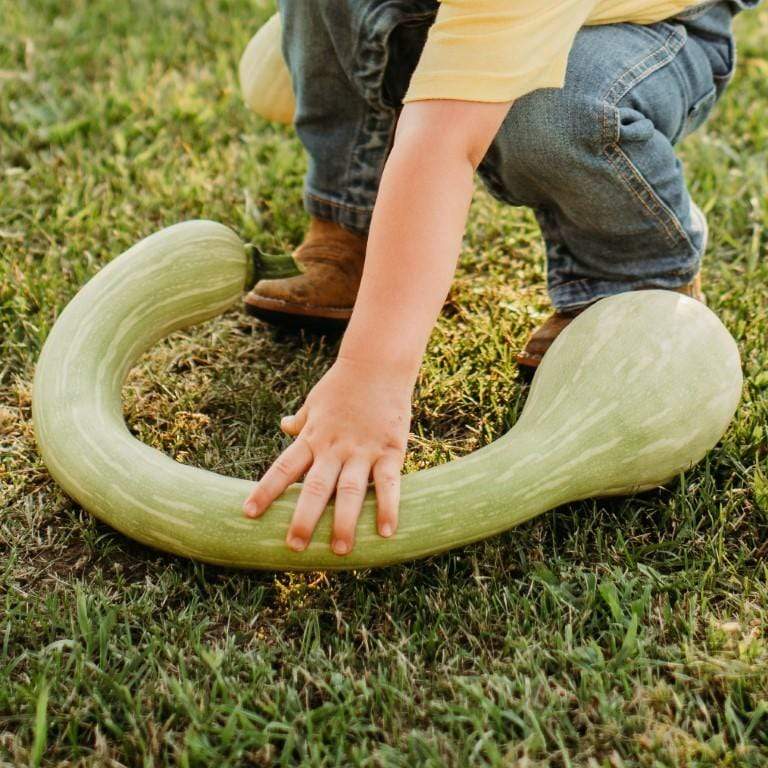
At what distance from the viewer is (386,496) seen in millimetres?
1496

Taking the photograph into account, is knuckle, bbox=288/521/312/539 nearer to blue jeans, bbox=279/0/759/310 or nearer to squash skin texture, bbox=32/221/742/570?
squash skin texture, bbox=32/221/742/570

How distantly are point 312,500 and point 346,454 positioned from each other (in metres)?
0.09

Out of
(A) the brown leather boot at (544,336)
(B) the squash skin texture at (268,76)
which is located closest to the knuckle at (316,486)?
(A) the brown leather boot at (544,336)

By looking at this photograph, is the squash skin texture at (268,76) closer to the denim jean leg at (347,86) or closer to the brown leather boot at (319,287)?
the denim jean leg at (347,86)

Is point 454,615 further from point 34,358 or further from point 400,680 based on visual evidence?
point 34,358

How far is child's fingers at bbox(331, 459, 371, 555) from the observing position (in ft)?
4.85

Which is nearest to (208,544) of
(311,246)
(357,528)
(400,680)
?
(357,528)

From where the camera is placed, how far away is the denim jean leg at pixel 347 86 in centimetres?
203

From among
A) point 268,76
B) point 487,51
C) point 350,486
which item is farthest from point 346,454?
point 268,76

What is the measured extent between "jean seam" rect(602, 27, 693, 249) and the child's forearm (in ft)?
1.27

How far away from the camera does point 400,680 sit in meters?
1.41

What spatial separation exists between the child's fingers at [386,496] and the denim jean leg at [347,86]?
92cm

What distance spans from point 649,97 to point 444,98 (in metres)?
0.59

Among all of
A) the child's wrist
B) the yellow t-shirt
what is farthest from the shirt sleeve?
the child's wrist
